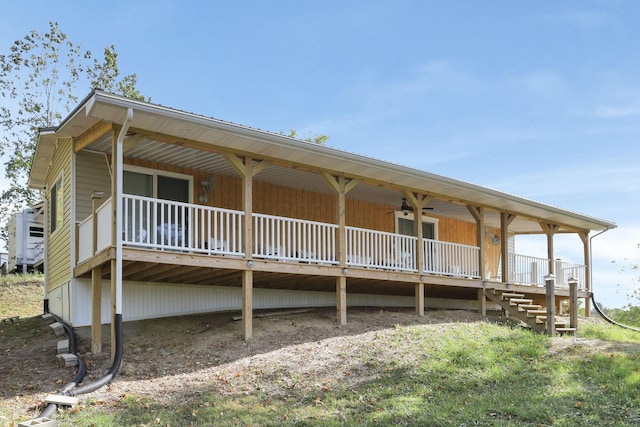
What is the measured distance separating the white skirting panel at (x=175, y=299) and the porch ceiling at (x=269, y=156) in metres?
2.74

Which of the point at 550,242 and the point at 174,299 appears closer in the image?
the point at 174,299

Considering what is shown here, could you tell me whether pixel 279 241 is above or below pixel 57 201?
below

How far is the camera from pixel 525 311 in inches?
615

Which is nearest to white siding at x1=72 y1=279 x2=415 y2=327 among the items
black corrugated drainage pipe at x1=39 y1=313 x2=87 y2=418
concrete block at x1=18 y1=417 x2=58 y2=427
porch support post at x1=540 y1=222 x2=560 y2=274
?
black corrugated drainage pipe at x1=39 y1=313 x2=87 y2=418

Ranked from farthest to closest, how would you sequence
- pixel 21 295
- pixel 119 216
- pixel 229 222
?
pixel 21 295
pixel 229 222
pixel 119 216

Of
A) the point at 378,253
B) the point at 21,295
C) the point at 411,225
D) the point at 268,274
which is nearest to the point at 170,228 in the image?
the point at 268,274

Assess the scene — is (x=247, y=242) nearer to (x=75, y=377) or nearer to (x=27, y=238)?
(x=75, y=377)

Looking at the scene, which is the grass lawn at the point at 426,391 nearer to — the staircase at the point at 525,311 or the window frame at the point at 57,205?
the staircase at the point at 525,311

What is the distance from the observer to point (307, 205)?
55.6ft

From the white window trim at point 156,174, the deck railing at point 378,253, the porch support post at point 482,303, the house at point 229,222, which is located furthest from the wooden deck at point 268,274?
the white window trim at point 156,174

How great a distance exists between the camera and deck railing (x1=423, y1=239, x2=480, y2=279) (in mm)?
15977

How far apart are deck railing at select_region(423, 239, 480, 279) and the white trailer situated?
15.4m

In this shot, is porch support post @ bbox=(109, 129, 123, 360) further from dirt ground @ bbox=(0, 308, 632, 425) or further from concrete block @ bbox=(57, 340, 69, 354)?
concrete block @ bbox=(57, 340, 69, 354)

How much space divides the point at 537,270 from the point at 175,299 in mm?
10991
